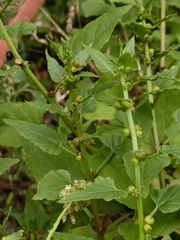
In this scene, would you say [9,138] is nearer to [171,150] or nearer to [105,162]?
[105,162]

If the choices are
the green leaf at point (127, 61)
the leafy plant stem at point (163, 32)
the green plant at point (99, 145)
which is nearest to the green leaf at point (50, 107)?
the green plant at point (99, 145)

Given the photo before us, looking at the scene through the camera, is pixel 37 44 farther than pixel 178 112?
Yes

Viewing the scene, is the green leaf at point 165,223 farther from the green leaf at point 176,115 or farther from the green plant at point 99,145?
the green leaf at point 176,115

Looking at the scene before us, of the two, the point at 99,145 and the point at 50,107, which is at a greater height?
the point at 50,107

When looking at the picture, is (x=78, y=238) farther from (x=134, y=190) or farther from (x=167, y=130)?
(x=167, y=130)

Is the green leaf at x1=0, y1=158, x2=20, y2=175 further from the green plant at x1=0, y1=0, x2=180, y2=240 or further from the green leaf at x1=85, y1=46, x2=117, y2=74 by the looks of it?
the green leaf at x1=85, y1=46, x2=117, y2=74

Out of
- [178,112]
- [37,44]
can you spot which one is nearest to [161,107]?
[178,112]

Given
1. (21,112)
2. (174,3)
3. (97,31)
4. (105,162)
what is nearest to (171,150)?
(105,162)
